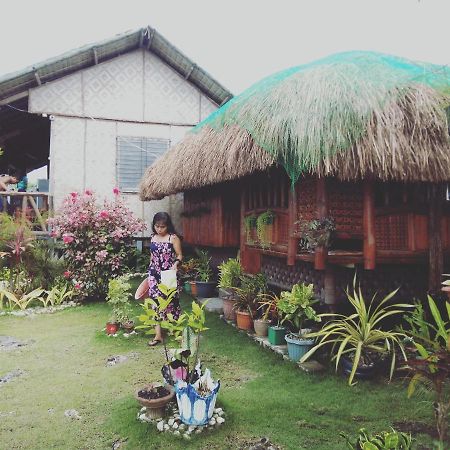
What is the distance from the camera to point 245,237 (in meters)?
7.45

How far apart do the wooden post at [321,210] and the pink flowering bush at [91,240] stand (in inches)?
179

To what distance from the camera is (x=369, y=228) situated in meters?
4.91

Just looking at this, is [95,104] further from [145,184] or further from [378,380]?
[378,380]

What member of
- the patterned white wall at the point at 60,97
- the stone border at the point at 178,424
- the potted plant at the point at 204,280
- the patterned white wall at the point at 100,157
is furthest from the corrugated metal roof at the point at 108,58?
the stone border at the point at 178,424

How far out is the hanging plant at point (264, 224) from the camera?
6102mm

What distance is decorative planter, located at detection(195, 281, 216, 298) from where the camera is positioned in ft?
28.1

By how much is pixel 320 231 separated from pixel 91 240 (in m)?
5.02

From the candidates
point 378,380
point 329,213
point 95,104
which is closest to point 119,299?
point 329,213

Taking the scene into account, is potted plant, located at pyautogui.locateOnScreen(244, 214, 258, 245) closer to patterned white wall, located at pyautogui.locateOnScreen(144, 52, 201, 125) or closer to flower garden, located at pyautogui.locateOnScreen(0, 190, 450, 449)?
flower garden, located at pyautogui.locateOnScreen(0, 190, 450, 449)

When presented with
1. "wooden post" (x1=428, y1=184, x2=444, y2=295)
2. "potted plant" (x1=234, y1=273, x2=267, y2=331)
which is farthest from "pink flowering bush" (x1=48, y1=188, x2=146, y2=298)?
"wooden post" (x1=428, y1=184, x2=444, y2=295)

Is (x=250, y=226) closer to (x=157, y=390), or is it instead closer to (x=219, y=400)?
(x=219, y=400)

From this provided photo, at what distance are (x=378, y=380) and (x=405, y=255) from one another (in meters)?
1.53

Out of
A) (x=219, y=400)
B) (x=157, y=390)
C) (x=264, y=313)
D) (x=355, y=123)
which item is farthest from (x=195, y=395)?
(x=355, y=123)

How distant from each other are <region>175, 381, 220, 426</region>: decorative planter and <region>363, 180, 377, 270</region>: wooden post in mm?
2419
